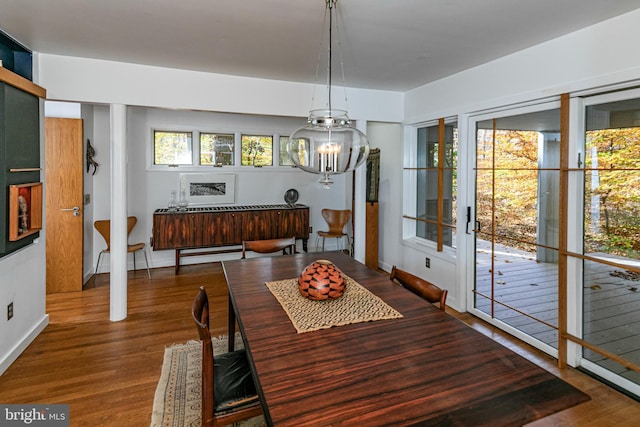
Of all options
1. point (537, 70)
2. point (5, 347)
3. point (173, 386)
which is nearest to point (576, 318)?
point (537, 70)

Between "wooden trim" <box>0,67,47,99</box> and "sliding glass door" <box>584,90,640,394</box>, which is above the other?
"wooden trim" <box>0,67,47,99</box>

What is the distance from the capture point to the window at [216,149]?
552cm

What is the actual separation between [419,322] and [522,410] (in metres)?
0.62

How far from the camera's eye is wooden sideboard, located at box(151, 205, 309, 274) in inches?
191

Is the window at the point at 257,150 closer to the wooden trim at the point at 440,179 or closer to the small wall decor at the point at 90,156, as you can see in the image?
the small wall decor at the point at 90,156

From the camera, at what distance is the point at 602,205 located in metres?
2.44

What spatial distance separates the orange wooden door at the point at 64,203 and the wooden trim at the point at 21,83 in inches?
48.9

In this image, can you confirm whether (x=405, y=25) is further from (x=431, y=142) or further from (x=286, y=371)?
(x=286, y=371)

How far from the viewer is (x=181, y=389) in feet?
7.68

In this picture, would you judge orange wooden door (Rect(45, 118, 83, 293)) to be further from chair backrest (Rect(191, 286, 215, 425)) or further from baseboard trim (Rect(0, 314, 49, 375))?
chair backrest (Rect(191, 286, 215, 425))

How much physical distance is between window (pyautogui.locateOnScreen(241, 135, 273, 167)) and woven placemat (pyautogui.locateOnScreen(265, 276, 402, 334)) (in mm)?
4033

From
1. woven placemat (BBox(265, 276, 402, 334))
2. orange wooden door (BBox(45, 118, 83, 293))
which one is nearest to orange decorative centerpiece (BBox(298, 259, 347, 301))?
woven placemat (BBox(265, 276, 402, 334))

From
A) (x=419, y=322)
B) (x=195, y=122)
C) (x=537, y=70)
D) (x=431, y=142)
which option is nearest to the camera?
(x=419, y=322)

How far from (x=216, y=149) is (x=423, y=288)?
4.46 meters
